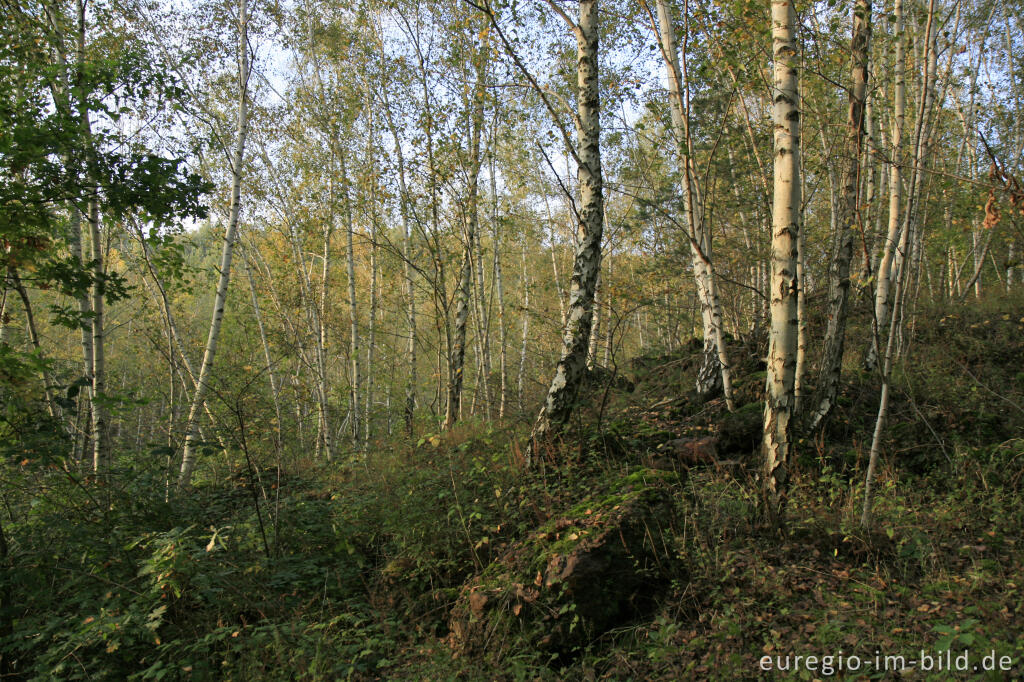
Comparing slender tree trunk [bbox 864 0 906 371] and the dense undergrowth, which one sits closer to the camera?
the dense undergrowth

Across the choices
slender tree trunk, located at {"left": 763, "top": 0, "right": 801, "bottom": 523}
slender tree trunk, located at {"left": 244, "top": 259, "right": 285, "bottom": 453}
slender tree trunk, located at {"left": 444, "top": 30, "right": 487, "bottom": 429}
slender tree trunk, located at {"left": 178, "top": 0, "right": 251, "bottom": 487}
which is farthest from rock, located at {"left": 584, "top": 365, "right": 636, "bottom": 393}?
slender tree trunk, located at {"left": 178, "top": 0, "right": 251, "bottom": 487}

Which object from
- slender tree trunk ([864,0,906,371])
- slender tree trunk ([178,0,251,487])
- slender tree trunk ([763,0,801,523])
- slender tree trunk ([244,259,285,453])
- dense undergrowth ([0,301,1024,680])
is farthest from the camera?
slender tree trunk ([178,0,251,487])

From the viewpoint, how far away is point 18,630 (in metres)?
3.65

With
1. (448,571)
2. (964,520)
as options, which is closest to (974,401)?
(964,520)

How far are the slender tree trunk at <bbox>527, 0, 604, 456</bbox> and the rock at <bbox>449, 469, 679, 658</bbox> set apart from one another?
→ 1328mm

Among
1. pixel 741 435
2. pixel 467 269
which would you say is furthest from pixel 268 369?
pixel 741 435

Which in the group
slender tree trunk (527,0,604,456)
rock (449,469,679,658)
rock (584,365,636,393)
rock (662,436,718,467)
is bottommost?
rock (449,469,679,658)

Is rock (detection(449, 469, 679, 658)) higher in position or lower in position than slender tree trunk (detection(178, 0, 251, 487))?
lower

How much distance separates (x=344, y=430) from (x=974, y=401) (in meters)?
11.8

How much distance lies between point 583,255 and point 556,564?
9.72 ft

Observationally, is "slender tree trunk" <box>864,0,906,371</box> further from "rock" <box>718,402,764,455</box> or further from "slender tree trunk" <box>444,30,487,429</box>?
"slender tree trunk" <box>444,30,487,429</box>

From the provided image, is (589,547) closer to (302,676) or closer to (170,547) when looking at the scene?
(302,676)

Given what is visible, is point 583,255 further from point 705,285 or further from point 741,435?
point 741,435

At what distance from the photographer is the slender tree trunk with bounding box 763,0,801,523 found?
3.89 meters
